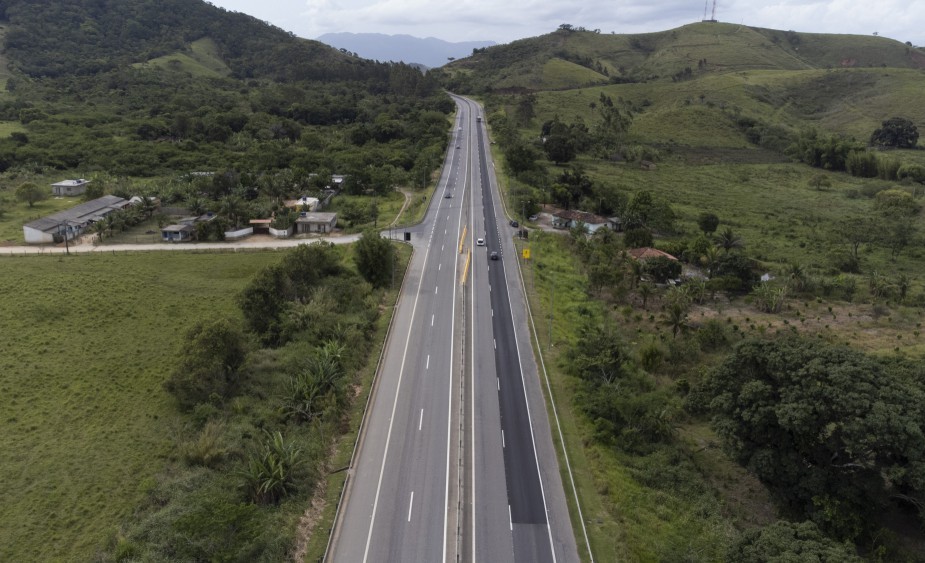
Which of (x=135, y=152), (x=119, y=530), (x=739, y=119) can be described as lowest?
(x=119, y=530)

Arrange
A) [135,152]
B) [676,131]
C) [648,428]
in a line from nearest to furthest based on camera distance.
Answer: [648,428] < [135,152] < [676,131]

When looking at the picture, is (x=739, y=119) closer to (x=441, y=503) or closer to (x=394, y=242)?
(x=394, y=242)

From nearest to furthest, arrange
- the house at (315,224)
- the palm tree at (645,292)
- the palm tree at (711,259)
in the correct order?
the palm tree at (645,292) → the palm tree at (711,259) → the house at (315,224)

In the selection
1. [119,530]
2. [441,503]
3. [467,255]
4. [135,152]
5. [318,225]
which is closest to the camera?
[119,530]

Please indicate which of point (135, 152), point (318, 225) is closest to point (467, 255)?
point (318, 225)

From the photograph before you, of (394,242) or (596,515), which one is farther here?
(394,242)

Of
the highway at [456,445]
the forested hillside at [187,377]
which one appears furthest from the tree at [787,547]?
the forested hillside at [187,377]

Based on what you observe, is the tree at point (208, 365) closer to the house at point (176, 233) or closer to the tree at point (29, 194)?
the house at point (176, 233)

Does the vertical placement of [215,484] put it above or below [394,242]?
below
